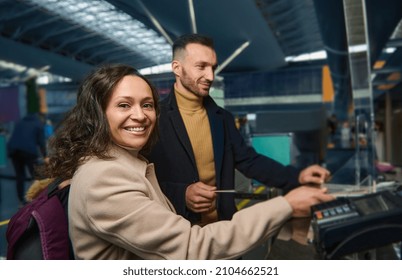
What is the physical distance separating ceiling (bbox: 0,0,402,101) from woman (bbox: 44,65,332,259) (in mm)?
225

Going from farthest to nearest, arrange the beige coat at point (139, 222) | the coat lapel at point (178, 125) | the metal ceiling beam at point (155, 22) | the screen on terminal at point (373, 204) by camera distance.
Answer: the metal ceiling beam at point (155, 22) → the coat lapel at point (178, 125) → the screen on terminal at point (373, 204) → the beige coat at point (139, 222)

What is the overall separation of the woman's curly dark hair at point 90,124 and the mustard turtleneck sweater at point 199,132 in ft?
0.44

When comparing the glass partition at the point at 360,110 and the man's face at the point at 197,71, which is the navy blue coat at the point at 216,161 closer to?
the man's face at the point at 197,71

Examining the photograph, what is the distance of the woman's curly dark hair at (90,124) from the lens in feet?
2.64

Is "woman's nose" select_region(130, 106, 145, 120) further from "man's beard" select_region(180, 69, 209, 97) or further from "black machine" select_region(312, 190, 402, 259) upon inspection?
"black machine" select_region(312, 190, 402, 259)

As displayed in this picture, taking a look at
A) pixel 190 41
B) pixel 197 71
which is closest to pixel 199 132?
pixel 197 71

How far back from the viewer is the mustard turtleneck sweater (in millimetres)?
981

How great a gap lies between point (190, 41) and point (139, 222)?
0.57 meters

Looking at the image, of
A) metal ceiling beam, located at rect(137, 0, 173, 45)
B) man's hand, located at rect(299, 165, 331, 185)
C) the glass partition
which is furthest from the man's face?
the glass partition

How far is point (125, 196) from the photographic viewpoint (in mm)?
715

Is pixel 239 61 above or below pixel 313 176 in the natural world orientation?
above

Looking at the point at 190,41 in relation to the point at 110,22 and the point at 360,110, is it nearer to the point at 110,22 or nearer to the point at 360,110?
the point at 110,22

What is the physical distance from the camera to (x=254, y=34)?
1.09 meters

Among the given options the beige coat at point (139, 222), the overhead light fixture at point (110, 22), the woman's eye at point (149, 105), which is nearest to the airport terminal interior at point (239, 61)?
the overhead light fixture at point (110, 22)
